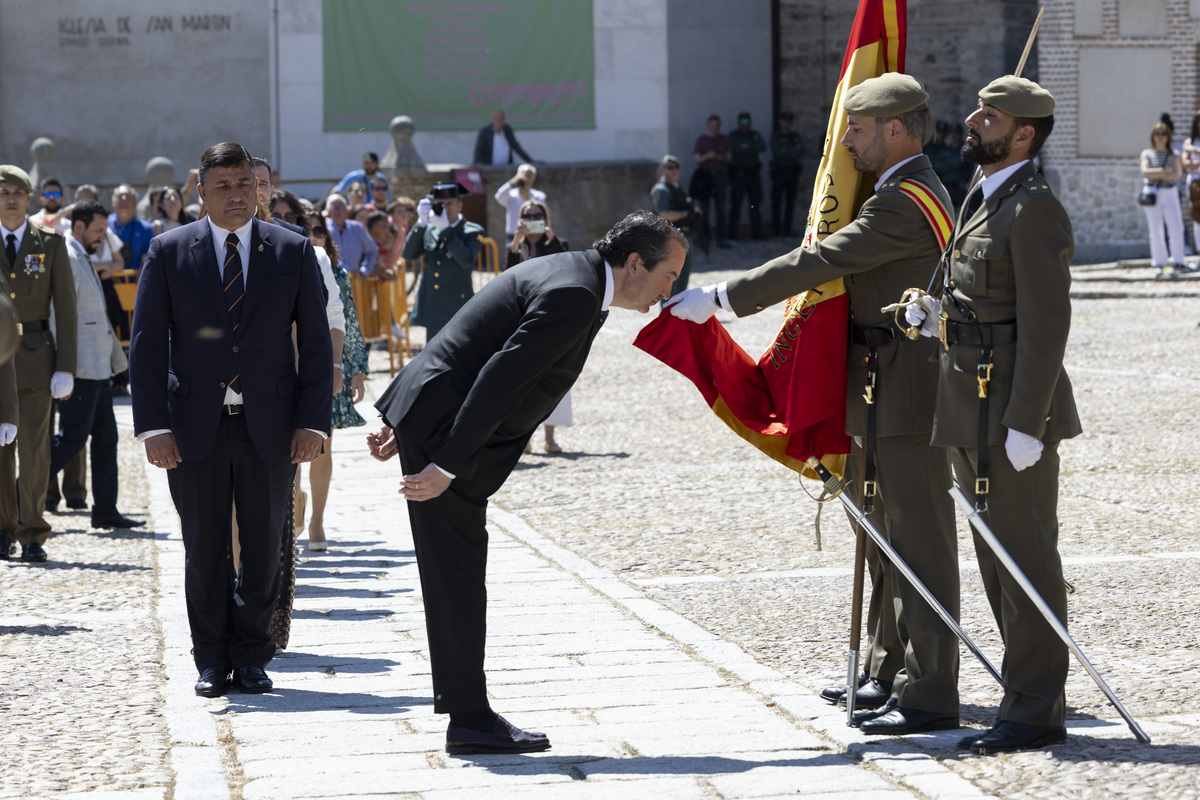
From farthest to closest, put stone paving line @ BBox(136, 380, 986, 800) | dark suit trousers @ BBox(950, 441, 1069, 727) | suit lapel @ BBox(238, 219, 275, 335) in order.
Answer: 1. suit lapel @ BBox(238, 219, 275, 335)
2. dark suit trousers @ BBox(950, 441, 1069, 727)
3. stone paving line @ BBox(136, 380, 986, 800)

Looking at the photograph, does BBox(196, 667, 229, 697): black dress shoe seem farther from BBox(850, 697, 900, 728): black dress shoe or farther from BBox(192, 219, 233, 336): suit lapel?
BBox(850, 697, 900, 728): black dress shoe

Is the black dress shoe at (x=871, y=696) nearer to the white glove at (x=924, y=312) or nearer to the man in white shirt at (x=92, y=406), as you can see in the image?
the white glove at (x=924, y=312)

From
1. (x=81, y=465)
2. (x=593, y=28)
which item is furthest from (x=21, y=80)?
(x=81, y=465)

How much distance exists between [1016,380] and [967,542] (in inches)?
146

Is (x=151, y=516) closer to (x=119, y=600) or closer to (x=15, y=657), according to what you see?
(x=119, y=600)

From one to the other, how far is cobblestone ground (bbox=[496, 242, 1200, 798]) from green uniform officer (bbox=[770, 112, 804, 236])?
14.7m

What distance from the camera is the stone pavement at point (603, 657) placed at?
4789mm

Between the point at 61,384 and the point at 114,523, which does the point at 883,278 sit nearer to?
the point at 61,384

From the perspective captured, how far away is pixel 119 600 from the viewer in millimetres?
7730

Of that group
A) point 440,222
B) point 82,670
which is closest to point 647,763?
point 82,670

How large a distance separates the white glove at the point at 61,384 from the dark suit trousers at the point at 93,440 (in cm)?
96

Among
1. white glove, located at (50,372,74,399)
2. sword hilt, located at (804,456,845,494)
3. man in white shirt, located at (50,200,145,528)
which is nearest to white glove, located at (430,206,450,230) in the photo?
man in white shirt, located at (50,200,145,528)

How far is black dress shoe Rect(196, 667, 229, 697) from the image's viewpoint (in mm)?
5863

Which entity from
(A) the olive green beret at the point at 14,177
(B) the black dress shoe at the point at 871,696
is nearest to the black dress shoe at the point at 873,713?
(B) the black dress shoe at the point at 871,696
